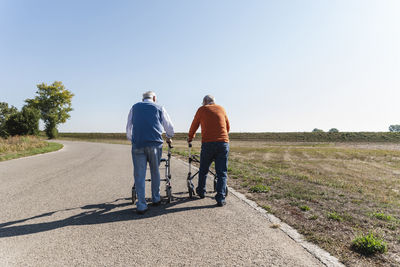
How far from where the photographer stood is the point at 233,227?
374 cm

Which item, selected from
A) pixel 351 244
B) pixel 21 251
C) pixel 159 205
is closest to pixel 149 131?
pixel 159 205

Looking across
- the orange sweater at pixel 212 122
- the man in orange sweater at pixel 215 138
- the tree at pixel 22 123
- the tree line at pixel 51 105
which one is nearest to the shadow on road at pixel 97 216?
the man in orange sweater at pixel 215 138

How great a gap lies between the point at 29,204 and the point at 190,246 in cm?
396

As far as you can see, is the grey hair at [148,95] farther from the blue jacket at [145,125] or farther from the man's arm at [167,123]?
the man's arm at [167,123]

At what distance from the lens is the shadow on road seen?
12.2 ft

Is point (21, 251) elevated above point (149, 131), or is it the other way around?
point (149, 131)

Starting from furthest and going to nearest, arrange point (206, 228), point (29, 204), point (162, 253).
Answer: point (29, 204)
point (206, 228)
point (162, 253)

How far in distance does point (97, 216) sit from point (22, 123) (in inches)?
1159

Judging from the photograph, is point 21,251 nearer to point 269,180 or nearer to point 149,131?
point 149,131

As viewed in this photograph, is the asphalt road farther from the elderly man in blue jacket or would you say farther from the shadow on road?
the elderly man in blue jacket

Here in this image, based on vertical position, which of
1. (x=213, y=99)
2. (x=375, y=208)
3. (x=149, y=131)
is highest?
(x=213, y=99)

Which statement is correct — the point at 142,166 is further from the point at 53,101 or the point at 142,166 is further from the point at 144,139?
the point at 53,101

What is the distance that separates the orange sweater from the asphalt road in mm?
1417

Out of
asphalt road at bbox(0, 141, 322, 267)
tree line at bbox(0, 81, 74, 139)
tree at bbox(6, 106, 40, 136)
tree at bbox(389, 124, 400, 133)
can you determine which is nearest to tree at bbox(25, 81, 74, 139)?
tree line at bbox(0, 81, 74, 139)
